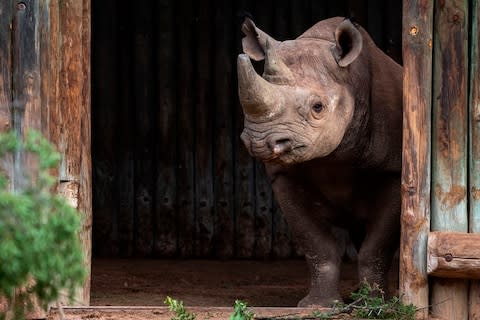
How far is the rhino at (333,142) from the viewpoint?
7.18m

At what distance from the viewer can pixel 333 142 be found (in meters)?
7.39

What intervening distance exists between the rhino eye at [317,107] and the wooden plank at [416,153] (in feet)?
1.76

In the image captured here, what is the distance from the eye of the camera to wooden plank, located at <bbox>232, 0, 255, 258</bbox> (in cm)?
1116

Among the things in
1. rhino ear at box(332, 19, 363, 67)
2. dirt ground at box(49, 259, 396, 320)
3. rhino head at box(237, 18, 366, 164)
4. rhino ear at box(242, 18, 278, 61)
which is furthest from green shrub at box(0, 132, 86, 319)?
A: rhino ear at box(242, 18, 278, 61)

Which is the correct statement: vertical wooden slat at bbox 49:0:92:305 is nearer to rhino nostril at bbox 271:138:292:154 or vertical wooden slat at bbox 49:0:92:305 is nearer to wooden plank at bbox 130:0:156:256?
rhino nostril at bbox 271:138:292:154

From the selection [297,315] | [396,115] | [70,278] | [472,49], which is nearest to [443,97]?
[472,49]

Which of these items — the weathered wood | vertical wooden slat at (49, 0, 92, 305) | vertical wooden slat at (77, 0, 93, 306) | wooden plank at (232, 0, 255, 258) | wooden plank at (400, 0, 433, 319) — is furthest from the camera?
wooden plank at (232, 0, 255, 258)

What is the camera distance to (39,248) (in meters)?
3.97

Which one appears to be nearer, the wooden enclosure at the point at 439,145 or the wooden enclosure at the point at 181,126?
the wooden enclosure at the point at 439,145

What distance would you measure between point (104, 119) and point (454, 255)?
5.08 m

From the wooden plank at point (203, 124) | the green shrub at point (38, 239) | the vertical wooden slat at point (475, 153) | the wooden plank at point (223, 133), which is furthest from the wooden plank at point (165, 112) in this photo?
the green shrub at point (38, 239)

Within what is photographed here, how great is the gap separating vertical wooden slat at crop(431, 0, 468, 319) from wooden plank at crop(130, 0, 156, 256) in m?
4.58

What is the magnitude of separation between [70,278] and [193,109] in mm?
7099

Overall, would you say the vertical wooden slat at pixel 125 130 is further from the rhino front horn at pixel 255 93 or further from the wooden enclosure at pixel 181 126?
the rhino front horn at pixel 255 93
